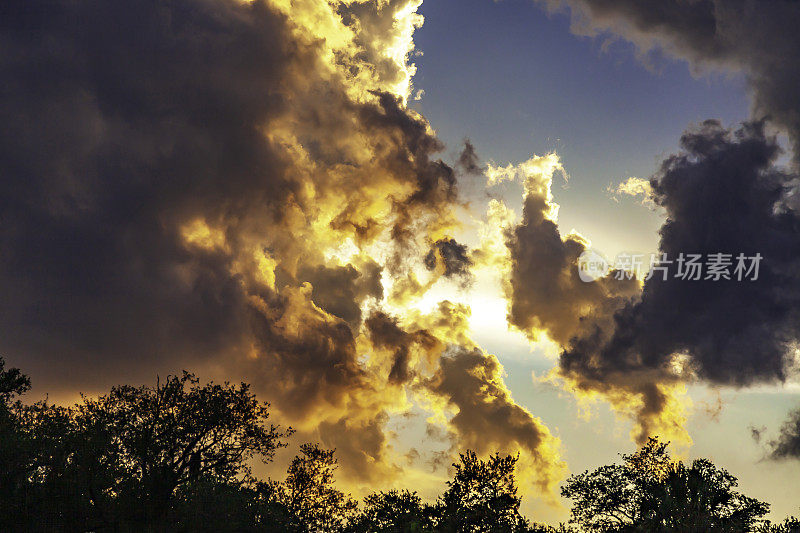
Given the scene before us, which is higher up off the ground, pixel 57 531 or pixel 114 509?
pixel 114 509

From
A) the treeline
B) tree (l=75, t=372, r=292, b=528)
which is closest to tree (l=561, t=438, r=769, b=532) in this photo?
the treeline

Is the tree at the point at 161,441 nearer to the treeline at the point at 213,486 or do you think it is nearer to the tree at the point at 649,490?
the treeline at the point at 213,486

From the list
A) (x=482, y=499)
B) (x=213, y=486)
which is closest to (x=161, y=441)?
(x=213, y=486)

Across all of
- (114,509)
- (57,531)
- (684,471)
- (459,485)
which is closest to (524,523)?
(459,485)

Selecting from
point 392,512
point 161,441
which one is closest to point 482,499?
point 392,512

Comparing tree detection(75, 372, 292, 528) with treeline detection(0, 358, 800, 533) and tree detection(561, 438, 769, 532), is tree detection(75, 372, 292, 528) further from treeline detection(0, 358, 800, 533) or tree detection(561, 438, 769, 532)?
tree detection(561, 438, 769, 532)

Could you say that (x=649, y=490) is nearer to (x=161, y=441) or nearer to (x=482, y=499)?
(x=482, y=499)

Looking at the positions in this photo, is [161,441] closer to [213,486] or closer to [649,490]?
[213,486]

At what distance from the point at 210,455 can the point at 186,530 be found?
12.2 meters

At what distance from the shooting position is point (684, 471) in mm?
60812

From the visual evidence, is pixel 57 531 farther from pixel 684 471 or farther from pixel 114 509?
pixel 684 471

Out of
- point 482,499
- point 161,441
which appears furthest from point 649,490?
point 161,441

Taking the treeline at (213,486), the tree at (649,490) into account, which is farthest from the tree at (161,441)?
the tree at (649,490)

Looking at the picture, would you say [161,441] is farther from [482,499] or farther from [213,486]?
[482,499]
